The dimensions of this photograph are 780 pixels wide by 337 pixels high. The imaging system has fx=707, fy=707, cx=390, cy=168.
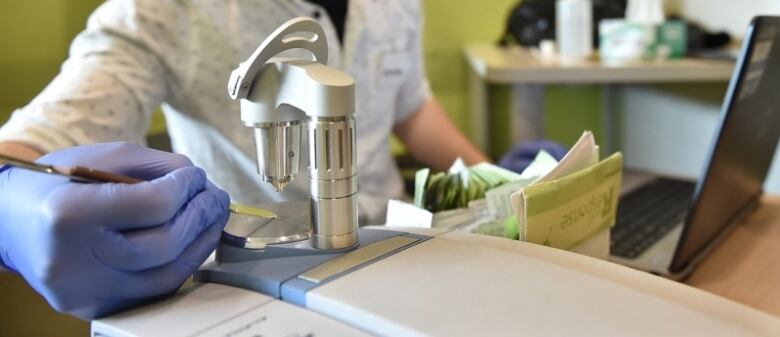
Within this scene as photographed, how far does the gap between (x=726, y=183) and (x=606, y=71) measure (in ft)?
1.86

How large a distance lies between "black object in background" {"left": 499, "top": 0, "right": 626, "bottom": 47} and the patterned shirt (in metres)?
0.44

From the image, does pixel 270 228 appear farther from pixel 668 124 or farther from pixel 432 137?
pixel 668 124

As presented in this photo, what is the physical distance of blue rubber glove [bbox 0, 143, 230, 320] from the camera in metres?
0.40

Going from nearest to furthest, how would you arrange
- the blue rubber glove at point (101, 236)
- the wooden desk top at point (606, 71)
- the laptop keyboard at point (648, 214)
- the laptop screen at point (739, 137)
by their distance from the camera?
the blue rubber glove at point (101, 236)
the laptop screen at point (739, 137)
the laptop keyboard at point (648, 214)
the wooden desk top at point (606, 71)

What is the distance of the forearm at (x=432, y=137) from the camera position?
133cm

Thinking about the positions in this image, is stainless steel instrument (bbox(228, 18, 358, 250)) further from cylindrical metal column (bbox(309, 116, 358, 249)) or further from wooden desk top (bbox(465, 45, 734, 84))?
wooden desk top (bbox(465, 45, 734, 84))

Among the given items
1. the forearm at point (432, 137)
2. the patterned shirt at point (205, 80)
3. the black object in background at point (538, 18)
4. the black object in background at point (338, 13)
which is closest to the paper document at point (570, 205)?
the patterned shirt at point (205, 80)

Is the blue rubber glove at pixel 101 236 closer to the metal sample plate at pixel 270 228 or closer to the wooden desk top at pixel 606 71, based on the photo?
the metal sample plate at pixel 270 228

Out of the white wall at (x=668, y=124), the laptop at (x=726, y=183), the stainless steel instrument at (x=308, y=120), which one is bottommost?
the white wall at (x=668, y=124)

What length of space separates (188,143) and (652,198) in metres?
0.69

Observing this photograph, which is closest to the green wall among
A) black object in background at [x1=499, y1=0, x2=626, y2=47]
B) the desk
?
black object in background at [x1=499, y1=0, x2=626, y2=47]

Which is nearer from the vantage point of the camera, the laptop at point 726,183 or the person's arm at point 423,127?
the laptop at point 726,183

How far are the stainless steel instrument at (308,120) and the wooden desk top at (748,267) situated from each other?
414mm

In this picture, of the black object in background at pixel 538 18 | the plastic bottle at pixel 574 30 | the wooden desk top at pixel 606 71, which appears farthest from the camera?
the black object in background at pixel 538 18
